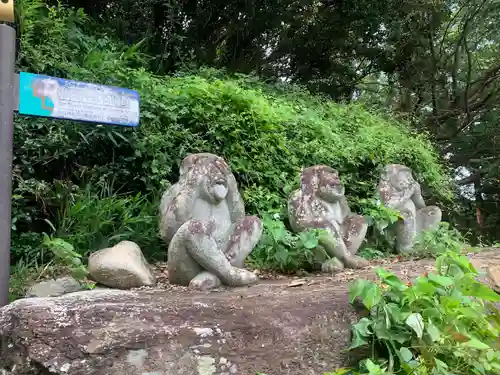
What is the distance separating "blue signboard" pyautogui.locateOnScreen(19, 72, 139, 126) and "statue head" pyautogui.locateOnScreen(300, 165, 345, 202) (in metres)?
1.44

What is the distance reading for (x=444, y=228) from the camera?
511cm

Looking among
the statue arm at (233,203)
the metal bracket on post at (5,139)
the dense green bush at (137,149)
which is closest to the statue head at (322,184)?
the dense green bush at (137,149)

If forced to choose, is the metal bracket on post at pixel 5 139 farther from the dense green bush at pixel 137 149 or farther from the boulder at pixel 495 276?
the boulder at pixel 495 276

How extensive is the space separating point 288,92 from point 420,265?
440 centimetres

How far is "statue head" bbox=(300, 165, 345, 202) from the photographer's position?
386cm

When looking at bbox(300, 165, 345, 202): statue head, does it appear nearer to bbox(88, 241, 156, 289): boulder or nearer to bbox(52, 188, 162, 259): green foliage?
bbox(52, 188, 162, 259): green foliage

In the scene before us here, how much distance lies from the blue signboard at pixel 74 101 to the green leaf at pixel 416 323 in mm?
2008

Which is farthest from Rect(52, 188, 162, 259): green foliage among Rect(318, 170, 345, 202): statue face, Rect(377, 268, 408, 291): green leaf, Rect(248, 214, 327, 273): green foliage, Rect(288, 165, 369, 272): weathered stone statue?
Rect(377, 268, 408, 291): green leaf

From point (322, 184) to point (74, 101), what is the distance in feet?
6.28

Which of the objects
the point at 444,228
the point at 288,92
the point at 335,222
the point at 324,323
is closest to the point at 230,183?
the point at 335,222

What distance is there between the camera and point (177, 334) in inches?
83.3

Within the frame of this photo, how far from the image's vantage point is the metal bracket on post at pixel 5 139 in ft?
8.67

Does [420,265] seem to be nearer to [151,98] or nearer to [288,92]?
[151,98]

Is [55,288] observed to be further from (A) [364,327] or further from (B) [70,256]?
(A) [364,327]
